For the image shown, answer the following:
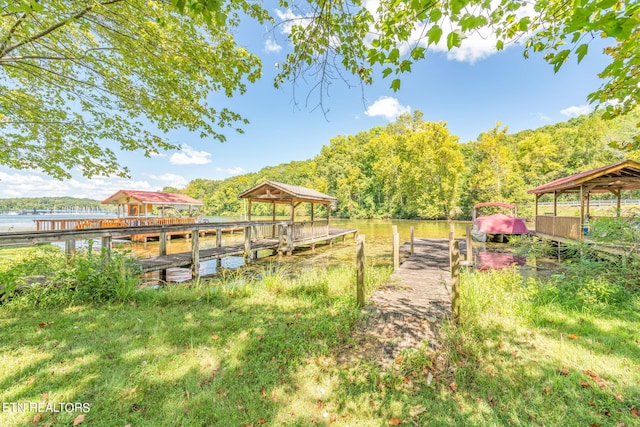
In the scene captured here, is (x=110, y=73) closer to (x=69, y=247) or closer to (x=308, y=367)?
(x=69, y=247)

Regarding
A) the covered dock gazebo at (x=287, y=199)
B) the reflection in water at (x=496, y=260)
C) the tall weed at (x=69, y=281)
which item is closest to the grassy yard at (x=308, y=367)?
the tall weed at (x=69, y=281)

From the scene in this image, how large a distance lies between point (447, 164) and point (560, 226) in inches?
1057

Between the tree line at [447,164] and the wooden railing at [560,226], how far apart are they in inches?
748

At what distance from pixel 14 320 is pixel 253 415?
4.18m

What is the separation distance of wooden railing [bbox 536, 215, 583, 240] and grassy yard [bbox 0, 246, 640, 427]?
7.48 m

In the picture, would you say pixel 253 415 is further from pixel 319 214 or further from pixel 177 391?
pixel 319 214

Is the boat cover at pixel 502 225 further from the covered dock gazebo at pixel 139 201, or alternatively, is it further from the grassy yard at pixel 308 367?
the covered dock gazebo at pixel 139 201

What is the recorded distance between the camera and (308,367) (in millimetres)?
2873

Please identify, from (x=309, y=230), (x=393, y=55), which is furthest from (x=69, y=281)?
(x=309, y=230)

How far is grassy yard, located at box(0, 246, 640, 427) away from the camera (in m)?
2.17

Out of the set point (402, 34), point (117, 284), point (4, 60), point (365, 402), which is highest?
point (4, 60)

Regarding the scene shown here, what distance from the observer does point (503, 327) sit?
3770 millimetres

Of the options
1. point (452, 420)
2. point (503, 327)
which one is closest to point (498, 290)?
point (503, 327)

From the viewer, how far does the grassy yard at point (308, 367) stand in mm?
2174
